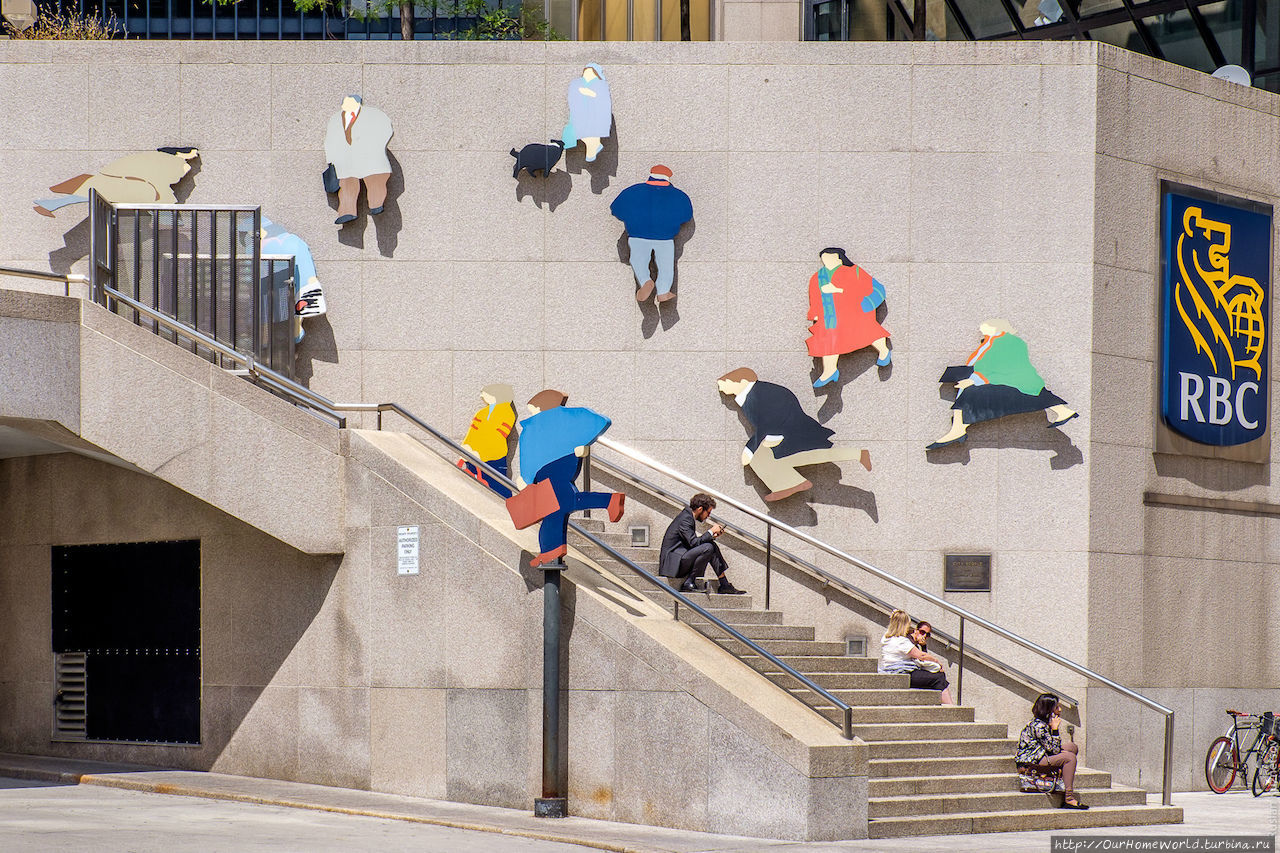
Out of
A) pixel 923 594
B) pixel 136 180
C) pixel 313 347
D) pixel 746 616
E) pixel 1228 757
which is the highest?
pixel 136 180

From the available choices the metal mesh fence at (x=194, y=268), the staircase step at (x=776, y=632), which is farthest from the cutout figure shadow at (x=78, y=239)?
the staircase step at (x=776, y=632)

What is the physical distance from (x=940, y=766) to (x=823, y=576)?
3270mm

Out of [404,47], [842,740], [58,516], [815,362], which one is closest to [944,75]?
[815,362]

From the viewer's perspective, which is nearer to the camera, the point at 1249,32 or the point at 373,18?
the point at 1249,32

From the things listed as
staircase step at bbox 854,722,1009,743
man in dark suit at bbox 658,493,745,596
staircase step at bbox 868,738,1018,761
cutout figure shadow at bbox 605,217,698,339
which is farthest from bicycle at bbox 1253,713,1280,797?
cutout figure shadow at bbox 605,217,698,339

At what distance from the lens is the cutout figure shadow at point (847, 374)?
16.0 m

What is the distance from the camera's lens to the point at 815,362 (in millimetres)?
16078

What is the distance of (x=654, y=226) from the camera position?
16.1m

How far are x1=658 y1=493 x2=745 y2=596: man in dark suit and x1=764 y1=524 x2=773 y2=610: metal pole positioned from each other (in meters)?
0.44

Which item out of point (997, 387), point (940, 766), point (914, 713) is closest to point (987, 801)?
point (940, 766)

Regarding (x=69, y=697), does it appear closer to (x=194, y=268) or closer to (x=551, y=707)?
(x=194, y=268)

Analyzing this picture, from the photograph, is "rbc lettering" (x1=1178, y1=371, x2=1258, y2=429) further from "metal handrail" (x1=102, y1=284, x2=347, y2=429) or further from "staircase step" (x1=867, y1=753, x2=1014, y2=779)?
"metal handrail" (x1=102, y1=284, x2=347, y2=429)

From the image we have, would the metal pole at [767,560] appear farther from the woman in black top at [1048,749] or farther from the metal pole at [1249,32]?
the metal pole at [1249,32]

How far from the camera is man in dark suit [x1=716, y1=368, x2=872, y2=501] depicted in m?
15.8
